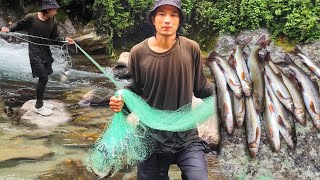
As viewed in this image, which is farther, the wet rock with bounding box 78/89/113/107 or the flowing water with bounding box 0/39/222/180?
the wet rock with bounding box 78/89/113/107

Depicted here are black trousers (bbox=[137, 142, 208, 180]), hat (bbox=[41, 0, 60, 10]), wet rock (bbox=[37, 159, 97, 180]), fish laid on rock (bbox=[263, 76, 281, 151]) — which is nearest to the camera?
black trousers (bbox=[137, 142, 208, 180])

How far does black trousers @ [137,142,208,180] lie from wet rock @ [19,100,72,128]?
13.8 feet

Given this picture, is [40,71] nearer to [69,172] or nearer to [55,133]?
[55,133]

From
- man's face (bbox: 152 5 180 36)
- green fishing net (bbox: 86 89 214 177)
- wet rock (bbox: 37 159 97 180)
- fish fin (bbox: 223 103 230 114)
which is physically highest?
man's face (bbox: 152 5 180 36)

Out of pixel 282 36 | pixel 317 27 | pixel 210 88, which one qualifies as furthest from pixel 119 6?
pixel 210 88

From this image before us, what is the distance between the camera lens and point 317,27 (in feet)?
35.5

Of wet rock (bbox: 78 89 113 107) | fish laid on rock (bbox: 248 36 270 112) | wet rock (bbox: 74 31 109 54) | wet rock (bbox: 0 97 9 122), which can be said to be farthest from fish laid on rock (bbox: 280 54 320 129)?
wet rock (bbox: 74 31 109 54)

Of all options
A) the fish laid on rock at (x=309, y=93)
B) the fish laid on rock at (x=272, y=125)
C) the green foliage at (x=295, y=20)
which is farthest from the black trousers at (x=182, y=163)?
the green foliage at (x=295, y=20)

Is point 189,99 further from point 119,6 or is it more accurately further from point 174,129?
point 119,6

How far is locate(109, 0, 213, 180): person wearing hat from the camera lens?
10.0 feet

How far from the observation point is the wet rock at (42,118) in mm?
7109

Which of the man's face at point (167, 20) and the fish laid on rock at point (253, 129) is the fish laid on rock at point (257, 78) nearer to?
the fish laid on rock at point (253, 129)

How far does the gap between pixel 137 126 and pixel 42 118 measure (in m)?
4.43

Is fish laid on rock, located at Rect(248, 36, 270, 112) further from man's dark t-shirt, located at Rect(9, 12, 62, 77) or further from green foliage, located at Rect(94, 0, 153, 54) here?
green foliage, located at Rect(94, 0, 153, 54)
